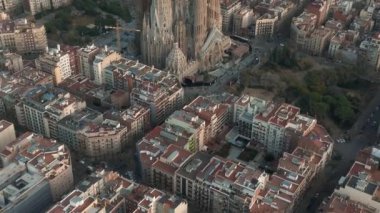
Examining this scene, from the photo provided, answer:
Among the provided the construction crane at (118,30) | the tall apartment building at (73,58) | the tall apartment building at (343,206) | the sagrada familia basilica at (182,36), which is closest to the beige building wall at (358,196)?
the tall apartment building at (343,206)

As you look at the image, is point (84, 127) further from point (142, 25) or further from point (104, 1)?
point (104, 1)

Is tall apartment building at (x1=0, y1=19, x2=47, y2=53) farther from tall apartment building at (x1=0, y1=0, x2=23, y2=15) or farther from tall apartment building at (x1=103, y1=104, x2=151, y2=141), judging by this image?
tall apartment building at (x1=103, y1=104, x2=151, y2=141)

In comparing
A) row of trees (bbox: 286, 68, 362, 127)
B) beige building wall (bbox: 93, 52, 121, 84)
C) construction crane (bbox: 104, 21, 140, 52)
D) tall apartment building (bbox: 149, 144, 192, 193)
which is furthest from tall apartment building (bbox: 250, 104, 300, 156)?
construction crane (bbox: 104, 21, 140, 52)

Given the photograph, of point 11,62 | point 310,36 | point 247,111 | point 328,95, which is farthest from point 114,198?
point 310,36

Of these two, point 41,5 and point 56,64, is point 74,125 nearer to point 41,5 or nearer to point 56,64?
point 56,64

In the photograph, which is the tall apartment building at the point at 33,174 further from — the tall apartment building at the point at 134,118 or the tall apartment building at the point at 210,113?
the tall apartment building at the point at 210,113

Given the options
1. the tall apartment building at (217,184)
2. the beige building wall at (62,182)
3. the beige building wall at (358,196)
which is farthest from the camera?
the beige building wall at (62,182)

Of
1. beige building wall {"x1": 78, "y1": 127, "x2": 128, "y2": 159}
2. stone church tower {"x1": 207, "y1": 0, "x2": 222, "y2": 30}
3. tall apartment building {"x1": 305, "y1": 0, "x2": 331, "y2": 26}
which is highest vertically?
stone church tower {"x1": 207, "y1": 0, "x2": 222, "y2": 30}
